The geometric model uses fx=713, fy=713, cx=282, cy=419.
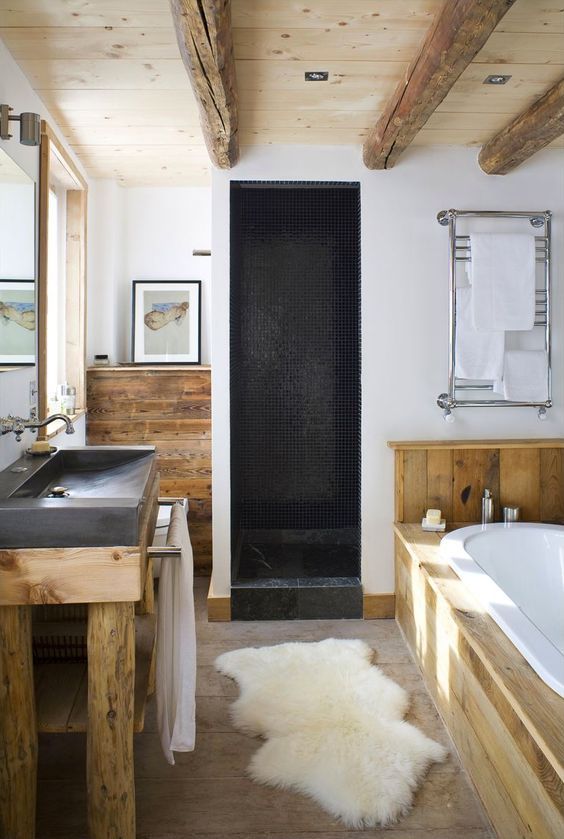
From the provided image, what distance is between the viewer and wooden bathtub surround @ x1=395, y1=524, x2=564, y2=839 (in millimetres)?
1604

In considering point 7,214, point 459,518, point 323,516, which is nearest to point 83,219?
point 7,214

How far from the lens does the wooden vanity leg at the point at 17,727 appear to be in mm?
1800

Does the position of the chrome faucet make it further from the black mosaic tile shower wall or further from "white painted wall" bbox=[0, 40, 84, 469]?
the black mosaic tile shower wall

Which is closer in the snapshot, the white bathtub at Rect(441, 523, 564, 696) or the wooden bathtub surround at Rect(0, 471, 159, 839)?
the wooden bathtub surround at Rect(0, 471, 159, 839)

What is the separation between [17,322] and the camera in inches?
102

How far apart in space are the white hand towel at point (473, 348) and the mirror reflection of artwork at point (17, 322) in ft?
6.31

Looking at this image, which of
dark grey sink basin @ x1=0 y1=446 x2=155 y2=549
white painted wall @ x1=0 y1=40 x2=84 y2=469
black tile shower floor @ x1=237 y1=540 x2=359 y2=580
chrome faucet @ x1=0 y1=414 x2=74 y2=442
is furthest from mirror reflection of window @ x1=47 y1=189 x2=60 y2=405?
dark grey sink basin @ x1=0 y1=446 x2=155 y2=549

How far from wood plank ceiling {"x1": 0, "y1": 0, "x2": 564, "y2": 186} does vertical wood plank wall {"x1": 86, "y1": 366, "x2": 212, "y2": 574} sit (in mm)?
1256

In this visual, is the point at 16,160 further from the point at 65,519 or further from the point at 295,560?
the point at 295,560

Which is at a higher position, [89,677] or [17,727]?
[89,677]

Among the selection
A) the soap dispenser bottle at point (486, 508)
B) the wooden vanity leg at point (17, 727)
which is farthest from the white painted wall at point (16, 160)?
the soap dispenser bottle at point (486, 508)

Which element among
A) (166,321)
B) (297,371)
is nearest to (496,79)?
(297,371)

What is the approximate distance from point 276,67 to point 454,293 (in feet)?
4.54

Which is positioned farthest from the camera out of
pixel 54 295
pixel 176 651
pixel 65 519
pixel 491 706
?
pixel 54 295
